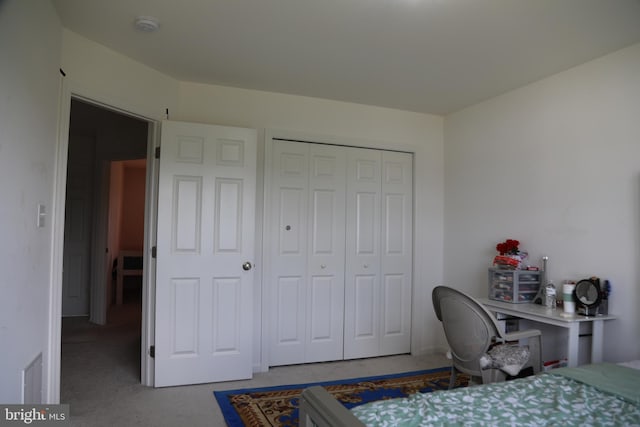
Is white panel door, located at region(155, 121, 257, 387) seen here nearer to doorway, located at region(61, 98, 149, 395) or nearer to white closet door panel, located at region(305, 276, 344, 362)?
white closet door panel, located at region(305, 276, 344, 362)

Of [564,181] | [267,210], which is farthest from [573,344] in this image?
[267,210]

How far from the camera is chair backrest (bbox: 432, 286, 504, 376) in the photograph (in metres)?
2.35

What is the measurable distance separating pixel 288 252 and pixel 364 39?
196 cm

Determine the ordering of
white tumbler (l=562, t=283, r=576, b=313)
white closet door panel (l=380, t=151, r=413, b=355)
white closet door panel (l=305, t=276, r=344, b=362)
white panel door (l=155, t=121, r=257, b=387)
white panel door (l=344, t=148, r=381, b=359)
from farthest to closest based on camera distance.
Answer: white closet door panel (l=380, t=151, r=413, b=355), white panel door (l=344, t=148, r=381, b=359), white closet door panel (l=305, t=276, r=344, b=362), white panel door (l=155, t=121, r=257, b=387), white tumbler (l=562, t=283, r=576, b=313)

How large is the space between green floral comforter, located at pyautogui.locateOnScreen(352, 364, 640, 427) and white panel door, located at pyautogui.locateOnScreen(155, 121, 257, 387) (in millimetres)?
2080

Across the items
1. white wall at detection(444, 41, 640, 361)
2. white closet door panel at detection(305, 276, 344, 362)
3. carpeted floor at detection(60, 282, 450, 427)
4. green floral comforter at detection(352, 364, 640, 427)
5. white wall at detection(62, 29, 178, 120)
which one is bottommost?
carpeted floor at detection(60, 282, 450, 427)

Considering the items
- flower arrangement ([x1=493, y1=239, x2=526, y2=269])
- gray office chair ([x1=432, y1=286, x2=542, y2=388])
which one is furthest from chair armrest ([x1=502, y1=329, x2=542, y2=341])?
flower arrangement ([x1=493, y1=239, x2=526, y2=269])

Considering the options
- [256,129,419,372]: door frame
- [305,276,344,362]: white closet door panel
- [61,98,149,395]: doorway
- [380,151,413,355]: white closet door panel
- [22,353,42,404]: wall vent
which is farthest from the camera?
[61,98,149,395]: doorway

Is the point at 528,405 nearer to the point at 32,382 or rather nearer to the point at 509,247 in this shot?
the point at 509,247

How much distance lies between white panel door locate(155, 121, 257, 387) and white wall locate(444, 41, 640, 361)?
83.3 inches

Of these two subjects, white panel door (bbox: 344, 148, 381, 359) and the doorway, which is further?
the doorway

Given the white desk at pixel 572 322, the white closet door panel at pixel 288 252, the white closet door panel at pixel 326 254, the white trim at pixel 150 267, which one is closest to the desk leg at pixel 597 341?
the white desk at pixel 572 322

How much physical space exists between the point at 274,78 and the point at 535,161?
7.32 feet

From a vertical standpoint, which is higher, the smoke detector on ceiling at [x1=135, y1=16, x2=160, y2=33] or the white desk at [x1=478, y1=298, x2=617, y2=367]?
the smoke detector on ceiling at [x1=135, y1=16, x2=160, y2=33]
